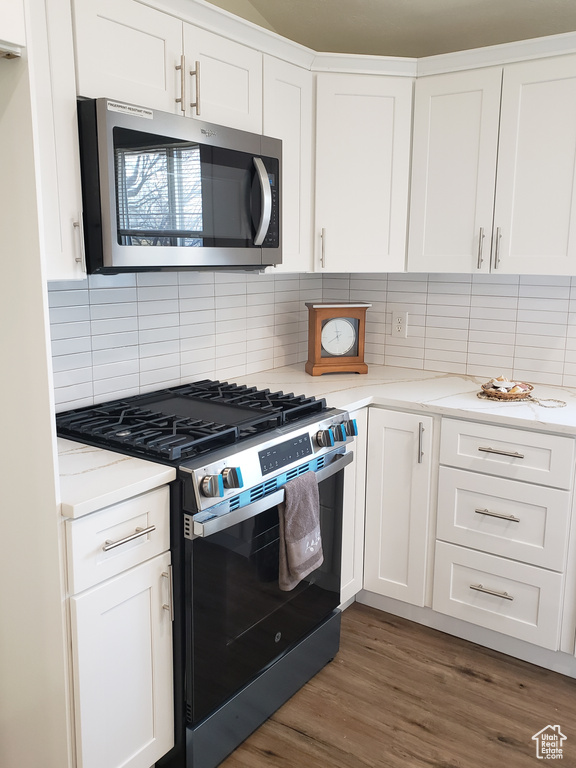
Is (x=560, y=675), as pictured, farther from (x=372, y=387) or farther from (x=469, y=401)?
(x=372, y=387)

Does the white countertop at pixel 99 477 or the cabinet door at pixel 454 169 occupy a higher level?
the cabinet door at pixel 454 169

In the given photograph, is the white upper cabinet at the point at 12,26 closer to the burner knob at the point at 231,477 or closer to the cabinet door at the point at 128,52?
the cabinet door at the point at 128,52

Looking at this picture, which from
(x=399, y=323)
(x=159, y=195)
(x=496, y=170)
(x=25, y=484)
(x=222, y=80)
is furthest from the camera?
(x=399, y=323)

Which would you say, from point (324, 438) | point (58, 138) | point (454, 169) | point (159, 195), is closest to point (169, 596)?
point (324, 438)

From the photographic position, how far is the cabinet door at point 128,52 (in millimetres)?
1698

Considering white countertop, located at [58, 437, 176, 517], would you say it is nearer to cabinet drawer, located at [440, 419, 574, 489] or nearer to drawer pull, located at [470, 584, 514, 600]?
cabinet drawer, located at [440, 419, 574, 489]

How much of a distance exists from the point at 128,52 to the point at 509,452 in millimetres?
1734

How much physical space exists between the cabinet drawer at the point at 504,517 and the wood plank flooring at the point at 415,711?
0.42 metres

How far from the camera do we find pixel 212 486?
5.46ft

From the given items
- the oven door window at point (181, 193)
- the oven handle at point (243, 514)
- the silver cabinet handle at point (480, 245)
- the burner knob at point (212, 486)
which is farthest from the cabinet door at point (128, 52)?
the silver cabinet handle at point (480, 245)

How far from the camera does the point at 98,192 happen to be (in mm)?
1728

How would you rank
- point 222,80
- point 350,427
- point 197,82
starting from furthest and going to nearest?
1. point 350,427
2. point 222,80
3. point 197,82

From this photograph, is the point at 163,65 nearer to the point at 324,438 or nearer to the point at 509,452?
the point at 324,438

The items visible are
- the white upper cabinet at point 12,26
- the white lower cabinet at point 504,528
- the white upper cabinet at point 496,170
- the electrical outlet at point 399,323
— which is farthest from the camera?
the electrical outlet at point 399,323
